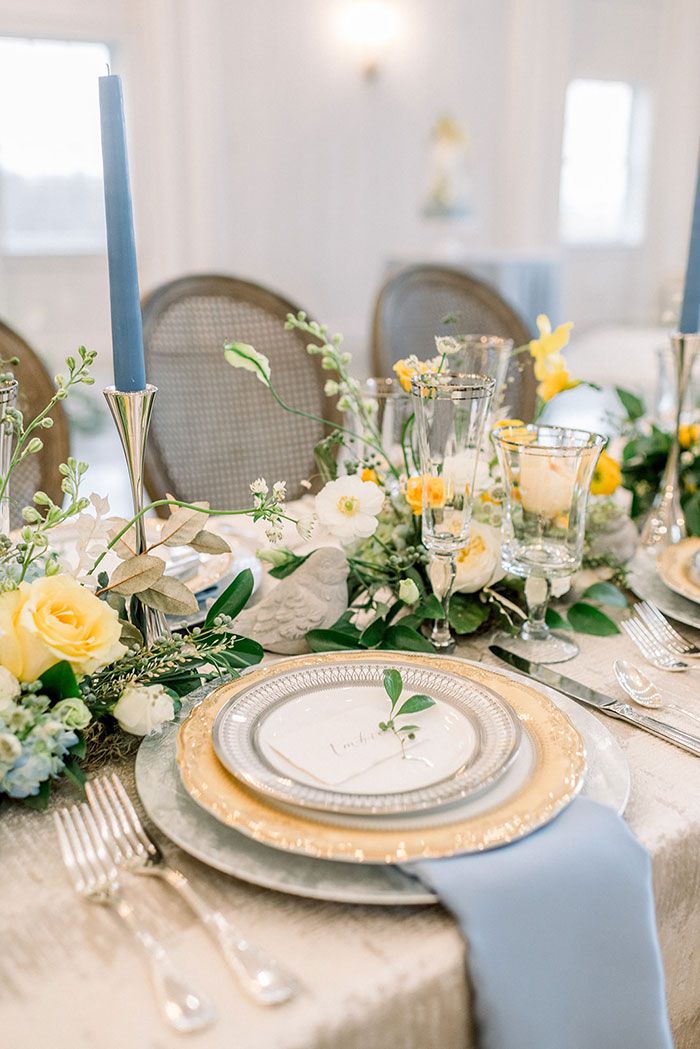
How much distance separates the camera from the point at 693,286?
116 cm

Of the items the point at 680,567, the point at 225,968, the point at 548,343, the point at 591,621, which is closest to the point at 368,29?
the point at 548,343

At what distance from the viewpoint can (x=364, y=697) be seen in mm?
742

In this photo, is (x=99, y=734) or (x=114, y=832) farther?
(x=99, y=734)

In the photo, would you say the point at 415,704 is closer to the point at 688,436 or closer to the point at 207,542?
the point at 207,542

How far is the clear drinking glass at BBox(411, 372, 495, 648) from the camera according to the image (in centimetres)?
83

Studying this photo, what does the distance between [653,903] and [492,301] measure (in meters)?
1.56

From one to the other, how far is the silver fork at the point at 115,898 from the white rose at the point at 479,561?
405 mm

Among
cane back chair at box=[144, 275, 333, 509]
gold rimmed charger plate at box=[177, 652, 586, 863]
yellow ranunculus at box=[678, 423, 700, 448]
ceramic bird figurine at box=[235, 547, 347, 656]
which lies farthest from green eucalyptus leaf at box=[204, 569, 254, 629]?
cane back chair at box=[144, 275, 333, 509]

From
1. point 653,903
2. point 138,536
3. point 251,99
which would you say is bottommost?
point 653,903

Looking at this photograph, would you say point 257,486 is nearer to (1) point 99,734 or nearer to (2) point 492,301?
(1) point 99,734

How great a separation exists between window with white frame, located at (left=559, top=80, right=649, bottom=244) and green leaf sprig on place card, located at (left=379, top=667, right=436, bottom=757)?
5.23 m

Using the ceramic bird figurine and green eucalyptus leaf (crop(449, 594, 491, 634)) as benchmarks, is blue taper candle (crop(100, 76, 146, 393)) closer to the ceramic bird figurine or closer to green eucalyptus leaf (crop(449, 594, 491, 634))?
the ceramic bird figurine

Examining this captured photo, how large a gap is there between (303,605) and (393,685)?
182mm

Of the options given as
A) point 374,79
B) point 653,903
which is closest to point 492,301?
point 653,903
